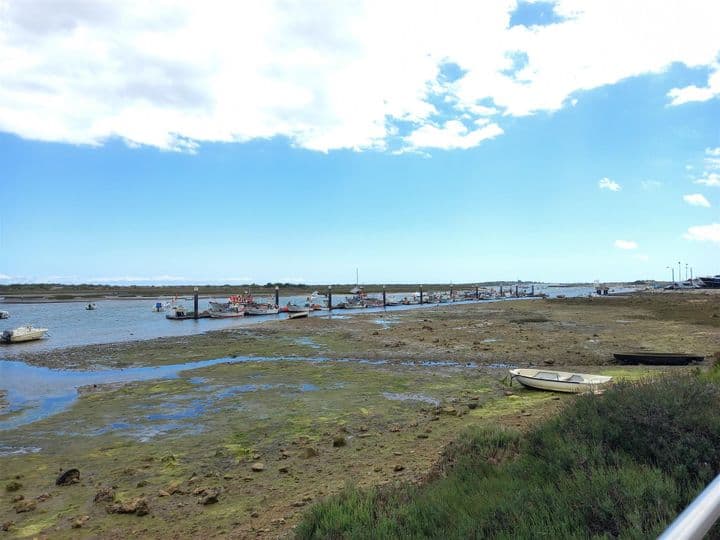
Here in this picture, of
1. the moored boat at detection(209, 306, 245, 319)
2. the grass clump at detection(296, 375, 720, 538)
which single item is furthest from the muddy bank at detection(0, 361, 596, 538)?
the moored boat at detection(209, 306, 245, 319)

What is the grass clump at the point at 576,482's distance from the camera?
12.6 feet

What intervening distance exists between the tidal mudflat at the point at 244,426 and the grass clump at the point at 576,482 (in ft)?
5.33

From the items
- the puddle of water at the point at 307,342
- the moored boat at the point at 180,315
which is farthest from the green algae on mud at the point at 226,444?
the moored boat at the point at 180,315

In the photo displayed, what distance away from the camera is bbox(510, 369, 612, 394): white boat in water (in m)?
13.5

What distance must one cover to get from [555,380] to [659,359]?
7.27 meters

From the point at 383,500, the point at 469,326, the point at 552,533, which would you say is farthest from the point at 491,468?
the point at 469,326

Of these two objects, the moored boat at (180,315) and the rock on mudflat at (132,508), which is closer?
the rock on mudflat at (132,508)

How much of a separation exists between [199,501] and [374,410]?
20.5 ft

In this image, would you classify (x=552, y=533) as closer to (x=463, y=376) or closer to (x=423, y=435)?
(x=423, y=435)

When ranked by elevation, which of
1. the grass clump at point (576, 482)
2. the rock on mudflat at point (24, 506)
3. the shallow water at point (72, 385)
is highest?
the grass clump at point (576, 482)

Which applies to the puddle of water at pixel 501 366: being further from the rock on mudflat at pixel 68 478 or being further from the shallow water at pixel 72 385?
the rock on mudflat at pixel 68 478

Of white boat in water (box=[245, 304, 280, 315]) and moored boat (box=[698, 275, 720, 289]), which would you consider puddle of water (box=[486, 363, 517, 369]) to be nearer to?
white boat in water (box=[245, 304, 280, 315])

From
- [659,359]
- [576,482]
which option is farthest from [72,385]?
[659,359]

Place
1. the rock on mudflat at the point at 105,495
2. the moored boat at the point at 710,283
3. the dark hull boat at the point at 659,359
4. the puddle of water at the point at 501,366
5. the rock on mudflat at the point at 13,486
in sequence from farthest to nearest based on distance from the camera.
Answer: the moored boat at the point at 710,283, the puddle of water at the point at 501,366, the dark hull boat at the point at 659,359, the rock on mudflat at the point at 13,486, the rock on mudflat at the point at 105,495
